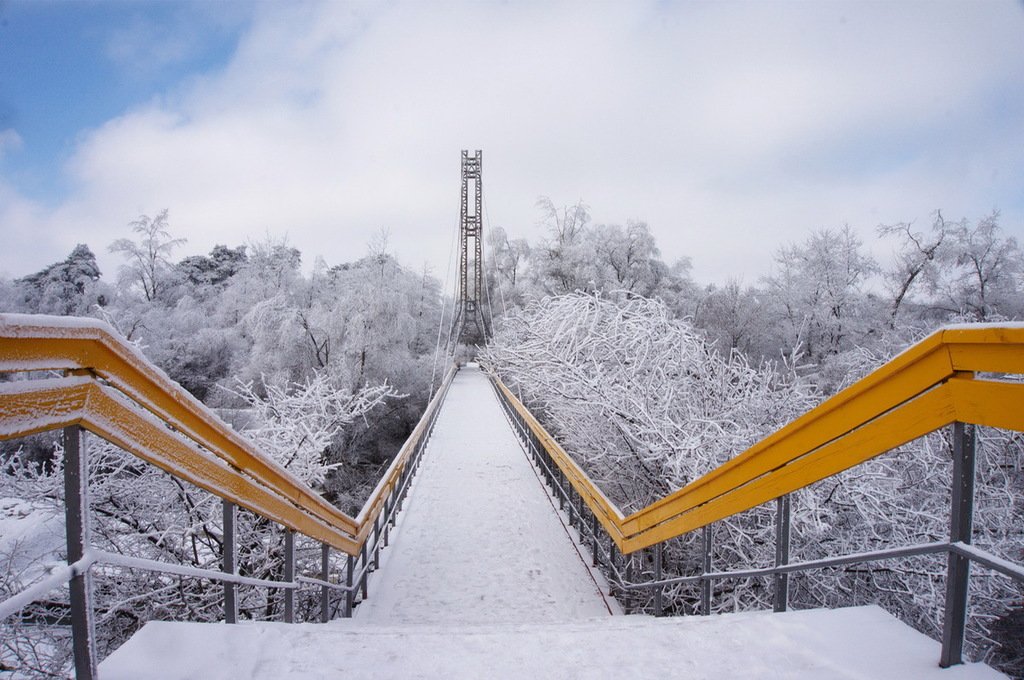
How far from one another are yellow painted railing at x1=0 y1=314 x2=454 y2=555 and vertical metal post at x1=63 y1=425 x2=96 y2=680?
6 centimetres

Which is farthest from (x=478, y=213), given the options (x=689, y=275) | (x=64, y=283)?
(x=64, y=283)

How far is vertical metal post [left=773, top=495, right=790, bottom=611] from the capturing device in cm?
226

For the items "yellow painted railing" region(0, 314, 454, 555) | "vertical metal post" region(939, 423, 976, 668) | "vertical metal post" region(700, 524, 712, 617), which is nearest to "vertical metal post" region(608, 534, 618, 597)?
"vertical metal post" region(700, 524, 712, 617)

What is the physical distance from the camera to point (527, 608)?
4.43 meters

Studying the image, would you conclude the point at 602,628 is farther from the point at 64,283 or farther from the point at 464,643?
the point at 64,283

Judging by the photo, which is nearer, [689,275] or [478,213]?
[689,275]

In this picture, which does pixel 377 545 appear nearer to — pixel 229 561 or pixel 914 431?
pixel 229 561

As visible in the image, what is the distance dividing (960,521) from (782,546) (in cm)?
94

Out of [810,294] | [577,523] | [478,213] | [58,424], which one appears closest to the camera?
[58,424]

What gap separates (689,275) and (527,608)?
87.8 feet

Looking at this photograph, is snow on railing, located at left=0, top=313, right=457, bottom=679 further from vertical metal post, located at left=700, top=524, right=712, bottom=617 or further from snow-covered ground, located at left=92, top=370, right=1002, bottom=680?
vertical metal post, located at left=700, top=524, right=712, bottom=617

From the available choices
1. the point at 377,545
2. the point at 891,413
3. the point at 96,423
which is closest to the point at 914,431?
the point at 891,413

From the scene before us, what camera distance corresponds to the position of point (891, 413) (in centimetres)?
160

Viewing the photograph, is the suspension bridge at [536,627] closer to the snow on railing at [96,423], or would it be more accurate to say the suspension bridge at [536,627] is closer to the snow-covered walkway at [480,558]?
the snow on railing at [96,423]
